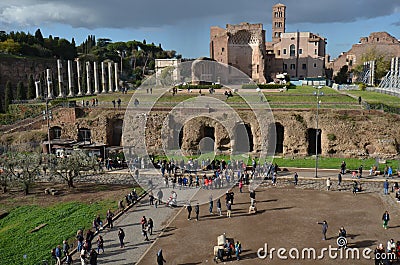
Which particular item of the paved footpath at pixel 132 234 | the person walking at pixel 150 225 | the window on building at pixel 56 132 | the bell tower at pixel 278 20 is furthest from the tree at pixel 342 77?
the person walking at pixel 150 225

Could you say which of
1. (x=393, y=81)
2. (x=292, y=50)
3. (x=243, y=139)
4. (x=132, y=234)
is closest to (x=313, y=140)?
(x=243, y=139)

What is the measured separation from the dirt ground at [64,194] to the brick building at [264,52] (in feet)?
135

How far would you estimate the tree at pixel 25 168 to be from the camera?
2608 cm

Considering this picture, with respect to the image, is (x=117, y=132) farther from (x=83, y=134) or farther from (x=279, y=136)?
(x=279, y=136)

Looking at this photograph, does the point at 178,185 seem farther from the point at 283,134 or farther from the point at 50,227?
the point at 283,134

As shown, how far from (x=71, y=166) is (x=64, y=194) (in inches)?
80.2

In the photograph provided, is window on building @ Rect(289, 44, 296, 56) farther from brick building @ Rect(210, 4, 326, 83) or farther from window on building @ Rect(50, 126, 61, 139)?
window on building @ Rect(50, 126, 61, 139)

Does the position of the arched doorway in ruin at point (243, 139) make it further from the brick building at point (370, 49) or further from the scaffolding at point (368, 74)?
the brick building at point (370, 49)

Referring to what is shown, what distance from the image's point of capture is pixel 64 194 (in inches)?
1023

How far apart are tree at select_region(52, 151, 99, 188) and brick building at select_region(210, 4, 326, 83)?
4079 cm

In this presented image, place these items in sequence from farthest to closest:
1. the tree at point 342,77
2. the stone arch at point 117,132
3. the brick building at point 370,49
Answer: the brick building at point 370,49 < the tree at point 342,77 < the stone arch at point 117,132

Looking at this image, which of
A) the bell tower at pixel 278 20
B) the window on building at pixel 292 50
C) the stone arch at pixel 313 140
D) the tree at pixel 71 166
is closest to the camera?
the tree at pixel 71 166

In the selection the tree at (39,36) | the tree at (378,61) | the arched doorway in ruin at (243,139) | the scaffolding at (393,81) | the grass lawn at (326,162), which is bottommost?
the grass lawn at (326,162)

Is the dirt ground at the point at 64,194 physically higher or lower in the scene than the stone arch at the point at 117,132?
lower
